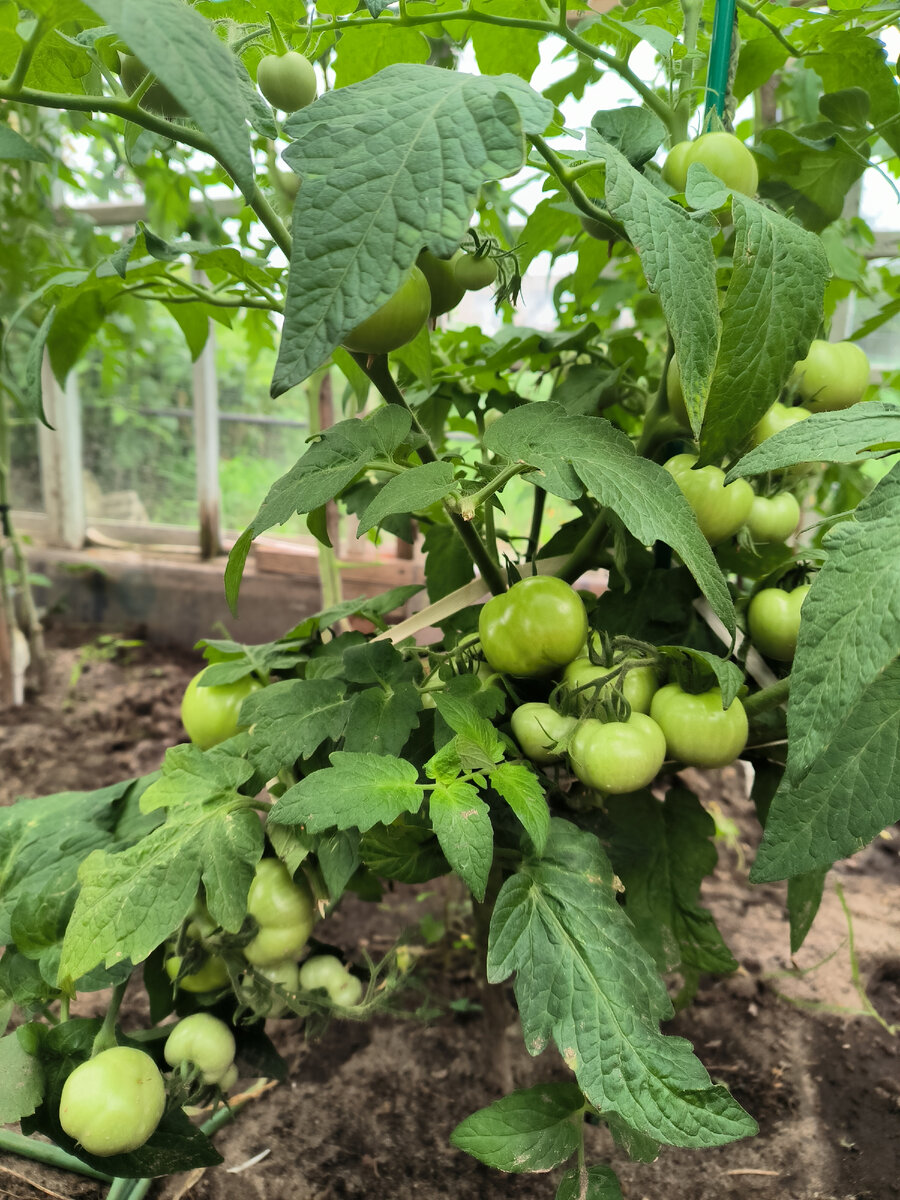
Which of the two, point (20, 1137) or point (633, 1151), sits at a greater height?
point (633, 1151)

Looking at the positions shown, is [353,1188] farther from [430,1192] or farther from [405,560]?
[405,560]

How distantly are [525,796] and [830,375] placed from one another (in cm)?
37

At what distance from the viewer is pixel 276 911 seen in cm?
57

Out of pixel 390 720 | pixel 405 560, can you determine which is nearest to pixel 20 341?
pixel 405 560

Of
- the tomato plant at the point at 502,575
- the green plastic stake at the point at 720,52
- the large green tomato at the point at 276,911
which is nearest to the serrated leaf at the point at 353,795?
the tomato plant at the point at 502,575

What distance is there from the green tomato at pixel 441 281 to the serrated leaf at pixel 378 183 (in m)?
0.13

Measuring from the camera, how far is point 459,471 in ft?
1.63

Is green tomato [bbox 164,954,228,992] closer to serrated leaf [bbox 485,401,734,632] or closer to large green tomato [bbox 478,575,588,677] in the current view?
large green tomato [bbox 478,575,588,677]

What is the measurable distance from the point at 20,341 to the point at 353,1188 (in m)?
2.33

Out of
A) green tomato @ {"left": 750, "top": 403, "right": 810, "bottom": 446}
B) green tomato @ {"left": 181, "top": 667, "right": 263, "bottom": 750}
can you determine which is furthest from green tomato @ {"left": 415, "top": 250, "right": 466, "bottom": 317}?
green tomato @ {"left": 181, "top": 667, "right": 263, "bottom": 750}

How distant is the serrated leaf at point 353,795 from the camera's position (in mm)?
450

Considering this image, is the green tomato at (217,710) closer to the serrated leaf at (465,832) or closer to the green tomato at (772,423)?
the serrated leaf at (465,832)

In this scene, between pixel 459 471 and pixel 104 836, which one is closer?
pixel 459 471

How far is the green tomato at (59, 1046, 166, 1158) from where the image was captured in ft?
1.72
